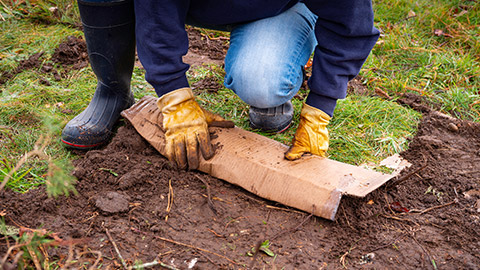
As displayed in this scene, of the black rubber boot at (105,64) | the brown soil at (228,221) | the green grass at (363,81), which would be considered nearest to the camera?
the brown soil at (228,221)

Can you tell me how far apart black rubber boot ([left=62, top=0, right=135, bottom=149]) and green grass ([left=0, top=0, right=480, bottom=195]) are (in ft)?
0.42

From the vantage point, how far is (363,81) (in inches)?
114

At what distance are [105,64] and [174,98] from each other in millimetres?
477

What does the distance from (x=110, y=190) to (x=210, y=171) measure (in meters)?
0.45

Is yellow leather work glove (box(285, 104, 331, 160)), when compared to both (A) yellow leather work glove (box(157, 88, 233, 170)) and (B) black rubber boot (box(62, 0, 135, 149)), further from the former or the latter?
(B) black rubber boot (box(62, 0, 135, 149))

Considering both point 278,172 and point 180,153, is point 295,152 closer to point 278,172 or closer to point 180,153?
point 278,172

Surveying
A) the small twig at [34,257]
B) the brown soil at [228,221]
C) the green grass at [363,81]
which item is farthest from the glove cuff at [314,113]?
the small twig at [34,257]

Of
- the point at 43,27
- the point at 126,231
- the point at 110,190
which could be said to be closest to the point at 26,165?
the point at 110,190

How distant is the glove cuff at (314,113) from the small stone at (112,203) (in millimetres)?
930

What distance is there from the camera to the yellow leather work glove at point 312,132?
1.93 m

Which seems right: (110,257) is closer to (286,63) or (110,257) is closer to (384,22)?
(286,63)

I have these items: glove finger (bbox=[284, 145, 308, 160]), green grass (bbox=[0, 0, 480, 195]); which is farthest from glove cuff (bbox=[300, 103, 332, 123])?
green grass (bbox=[0, 0, 480, 195])

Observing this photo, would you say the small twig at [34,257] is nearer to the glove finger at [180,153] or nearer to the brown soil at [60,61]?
the glove finger at [180,153]

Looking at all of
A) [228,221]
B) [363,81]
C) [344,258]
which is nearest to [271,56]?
[228,221]
